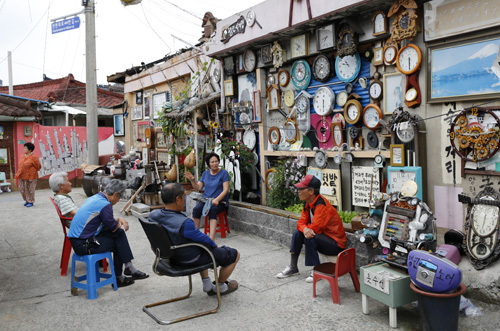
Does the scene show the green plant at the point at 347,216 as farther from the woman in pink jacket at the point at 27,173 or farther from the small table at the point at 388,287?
the woman in pink jacket at the point at 27,173

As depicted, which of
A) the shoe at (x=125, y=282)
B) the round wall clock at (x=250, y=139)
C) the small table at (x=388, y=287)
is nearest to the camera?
the small table at (x=388, y=287)

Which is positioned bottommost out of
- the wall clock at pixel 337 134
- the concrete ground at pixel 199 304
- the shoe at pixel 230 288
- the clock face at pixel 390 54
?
the concrete ground at pixel 199 304

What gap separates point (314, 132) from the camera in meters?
6.86

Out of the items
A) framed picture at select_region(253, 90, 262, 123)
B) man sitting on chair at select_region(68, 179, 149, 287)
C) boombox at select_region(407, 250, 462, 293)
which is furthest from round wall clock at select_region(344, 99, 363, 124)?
man sitting on chair at select_region(68, 179, 149, 287)

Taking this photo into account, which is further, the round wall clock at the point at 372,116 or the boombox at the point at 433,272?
the round wall clock at the point at 372,116

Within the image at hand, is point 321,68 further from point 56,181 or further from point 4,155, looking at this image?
point 4,155

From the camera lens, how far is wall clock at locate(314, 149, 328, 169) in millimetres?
6551

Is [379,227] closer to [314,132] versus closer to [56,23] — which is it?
[314,132]

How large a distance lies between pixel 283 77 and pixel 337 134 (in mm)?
1608

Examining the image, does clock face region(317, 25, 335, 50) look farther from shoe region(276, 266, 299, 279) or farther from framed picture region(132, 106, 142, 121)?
framed picture region(132, 106, 142, 121)

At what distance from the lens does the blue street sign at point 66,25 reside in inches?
496

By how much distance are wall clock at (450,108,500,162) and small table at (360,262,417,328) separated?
1.64 metres

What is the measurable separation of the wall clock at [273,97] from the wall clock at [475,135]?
11.0 feet

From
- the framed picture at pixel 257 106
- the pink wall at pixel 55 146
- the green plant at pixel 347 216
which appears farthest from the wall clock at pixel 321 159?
the pink wall at pixel 55 146
